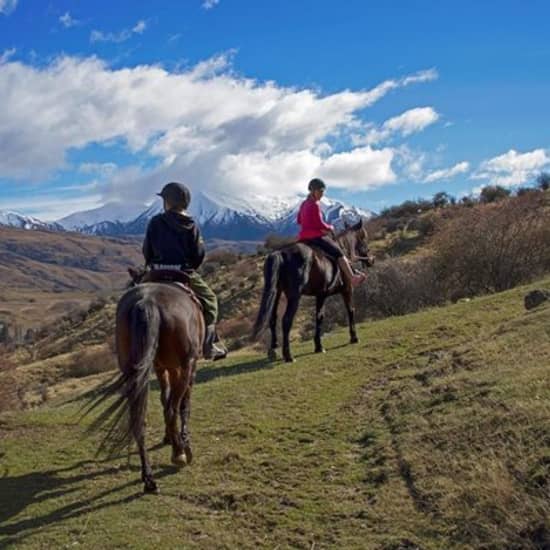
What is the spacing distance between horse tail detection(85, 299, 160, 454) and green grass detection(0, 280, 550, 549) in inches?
29.3

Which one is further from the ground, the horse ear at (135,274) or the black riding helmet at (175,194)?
the black riding helmet at (175,194)

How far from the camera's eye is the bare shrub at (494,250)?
2300 centimetres

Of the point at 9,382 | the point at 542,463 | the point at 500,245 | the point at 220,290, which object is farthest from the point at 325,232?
the point at 220,290

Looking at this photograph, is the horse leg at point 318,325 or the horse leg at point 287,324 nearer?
the horse leg at point 287,324

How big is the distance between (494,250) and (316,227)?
12.6m

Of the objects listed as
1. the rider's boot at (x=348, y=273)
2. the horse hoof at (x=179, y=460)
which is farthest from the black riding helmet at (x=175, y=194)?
the rider's boot at (x=348, y=273)

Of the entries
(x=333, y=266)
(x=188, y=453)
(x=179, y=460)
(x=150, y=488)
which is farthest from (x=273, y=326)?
(x=150, y=488)

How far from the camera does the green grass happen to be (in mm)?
5328

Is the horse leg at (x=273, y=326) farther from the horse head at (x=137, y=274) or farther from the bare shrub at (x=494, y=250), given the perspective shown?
the bare shrub at (x=494, y=250)

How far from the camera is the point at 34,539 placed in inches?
220

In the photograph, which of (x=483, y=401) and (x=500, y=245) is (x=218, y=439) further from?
(x=500, y=245)

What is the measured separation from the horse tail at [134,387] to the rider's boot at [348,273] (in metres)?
7.51

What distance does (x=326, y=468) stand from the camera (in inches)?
273

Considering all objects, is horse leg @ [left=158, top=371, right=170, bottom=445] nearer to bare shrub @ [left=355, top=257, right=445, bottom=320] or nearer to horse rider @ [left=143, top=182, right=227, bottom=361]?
horse rider @ [left=143, top=182, right=227, bottom=361]
